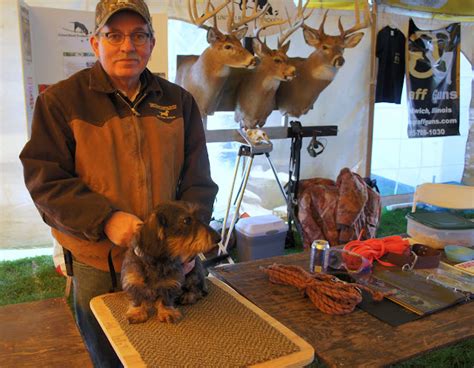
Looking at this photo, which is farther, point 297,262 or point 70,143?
point 297,262

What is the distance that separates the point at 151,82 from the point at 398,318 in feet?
4.22

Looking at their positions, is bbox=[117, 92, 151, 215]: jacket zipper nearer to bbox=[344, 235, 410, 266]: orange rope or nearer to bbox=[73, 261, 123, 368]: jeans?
bbox=[73, 261, 123, 368]: jeans

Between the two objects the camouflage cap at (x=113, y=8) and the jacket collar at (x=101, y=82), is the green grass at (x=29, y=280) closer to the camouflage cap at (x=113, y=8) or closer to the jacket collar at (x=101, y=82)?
the jacket collar at (x=101, y=82)

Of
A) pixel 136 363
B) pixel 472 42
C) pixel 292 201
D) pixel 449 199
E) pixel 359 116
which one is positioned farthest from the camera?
pixel 472 42

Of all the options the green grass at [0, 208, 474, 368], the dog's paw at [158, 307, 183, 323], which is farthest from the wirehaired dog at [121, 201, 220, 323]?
the green grass at [0, 208, 474, 368]

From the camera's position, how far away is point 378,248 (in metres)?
2.20

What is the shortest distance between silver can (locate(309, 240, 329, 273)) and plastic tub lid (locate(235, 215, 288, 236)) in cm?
195

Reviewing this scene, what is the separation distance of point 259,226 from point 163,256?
2658 mm

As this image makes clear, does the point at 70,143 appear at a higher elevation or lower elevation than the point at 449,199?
higher

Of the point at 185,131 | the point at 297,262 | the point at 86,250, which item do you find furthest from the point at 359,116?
the point at 86,250

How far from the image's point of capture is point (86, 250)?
1.65 m

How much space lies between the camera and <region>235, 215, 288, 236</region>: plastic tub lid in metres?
3.99

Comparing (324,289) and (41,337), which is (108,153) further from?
(324,289)

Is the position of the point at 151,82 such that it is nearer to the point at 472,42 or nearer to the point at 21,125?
the point at 21,125
